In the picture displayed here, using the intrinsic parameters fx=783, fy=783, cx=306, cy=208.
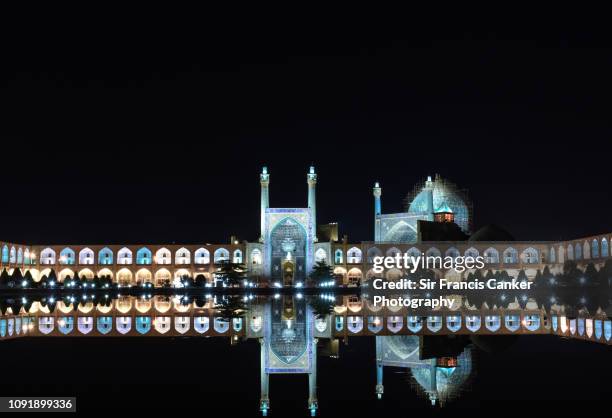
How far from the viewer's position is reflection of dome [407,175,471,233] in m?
56.0

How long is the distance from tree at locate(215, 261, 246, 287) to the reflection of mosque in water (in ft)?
80.3

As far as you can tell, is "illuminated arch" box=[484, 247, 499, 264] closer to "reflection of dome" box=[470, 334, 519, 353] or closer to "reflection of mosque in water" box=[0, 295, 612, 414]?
"reflection of mosque in water" box=[0, 295, 612, 414]

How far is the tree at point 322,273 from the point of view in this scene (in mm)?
49000

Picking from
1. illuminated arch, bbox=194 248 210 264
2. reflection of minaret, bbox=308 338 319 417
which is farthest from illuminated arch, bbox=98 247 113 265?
reflection of minaret, bbox=308 338 319 417

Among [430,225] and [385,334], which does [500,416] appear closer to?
[385,334]

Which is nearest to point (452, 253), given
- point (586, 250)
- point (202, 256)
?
point (586, 250)

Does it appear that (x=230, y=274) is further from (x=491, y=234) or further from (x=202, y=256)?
(x=491, y=234)

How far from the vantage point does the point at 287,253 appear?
5222 centimetres

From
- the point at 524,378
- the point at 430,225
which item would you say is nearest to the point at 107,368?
the point at 524,378

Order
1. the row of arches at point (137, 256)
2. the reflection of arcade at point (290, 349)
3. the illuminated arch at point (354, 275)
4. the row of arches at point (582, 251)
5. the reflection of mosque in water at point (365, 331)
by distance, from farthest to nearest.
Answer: the row of arches at point (137, 256) < the illuminated arch at point (354, 275) < the row of arches at point (582, 251) < the reflection of mosque in water at point (365, 331) < the reflection of arcade at point (290, 349)

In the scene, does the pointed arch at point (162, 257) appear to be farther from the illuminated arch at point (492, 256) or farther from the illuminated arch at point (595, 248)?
the illuminated arch at point (595, 248)

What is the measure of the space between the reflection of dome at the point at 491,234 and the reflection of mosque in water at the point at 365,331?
103ft

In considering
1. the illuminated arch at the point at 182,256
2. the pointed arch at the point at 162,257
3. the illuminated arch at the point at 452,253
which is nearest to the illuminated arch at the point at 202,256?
the illuminated arch at the point at 182,256

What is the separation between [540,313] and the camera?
1948 centimetres
